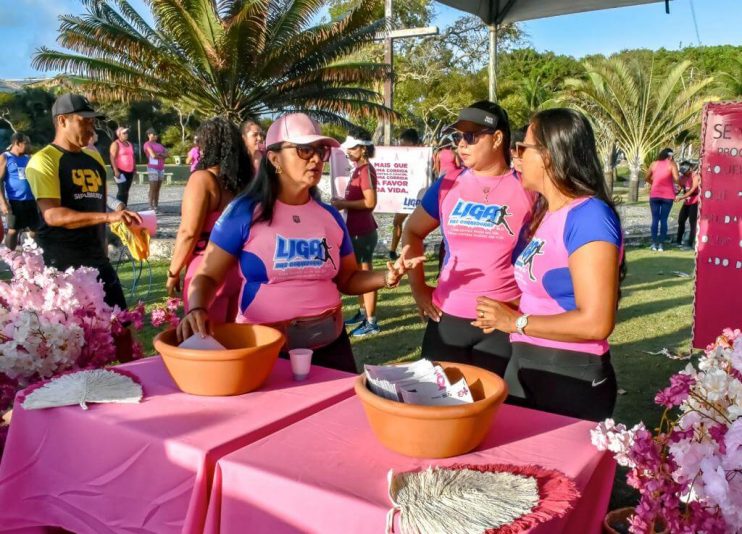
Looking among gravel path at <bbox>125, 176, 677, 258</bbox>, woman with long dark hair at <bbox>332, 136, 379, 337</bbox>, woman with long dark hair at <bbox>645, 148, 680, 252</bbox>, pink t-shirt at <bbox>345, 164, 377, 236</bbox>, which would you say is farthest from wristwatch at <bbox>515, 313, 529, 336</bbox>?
woman with long dark hair at <bbox>645, 148, 680, 252</bbox>

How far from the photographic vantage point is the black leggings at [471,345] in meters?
2.61

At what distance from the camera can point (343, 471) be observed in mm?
1403

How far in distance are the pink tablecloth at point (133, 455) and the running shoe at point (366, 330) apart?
12.3 ft

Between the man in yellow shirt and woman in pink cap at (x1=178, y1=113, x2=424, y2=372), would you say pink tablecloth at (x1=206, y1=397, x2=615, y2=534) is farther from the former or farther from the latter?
the man in yellow shirt

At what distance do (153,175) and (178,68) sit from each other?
2895mm

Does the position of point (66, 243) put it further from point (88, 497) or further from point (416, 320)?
point (416, 320)

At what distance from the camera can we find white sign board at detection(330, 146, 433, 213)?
988cm

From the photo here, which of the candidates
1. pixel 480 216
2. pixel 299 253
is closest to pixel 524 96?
pixel 480 216

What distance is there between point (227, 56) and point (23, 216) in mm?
7447

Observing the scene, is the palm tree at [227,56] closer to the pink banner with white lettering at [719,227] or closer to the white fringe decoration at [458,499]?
the pink banner with white lettering at [719,227]

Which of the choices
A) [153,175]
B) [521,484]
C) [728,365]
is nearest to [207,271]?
[521,484]

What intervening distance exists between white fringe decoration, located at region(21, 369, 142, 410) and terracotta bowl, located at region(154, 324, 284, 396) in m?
0.14

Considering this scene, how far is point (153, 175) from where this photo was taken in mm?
13992

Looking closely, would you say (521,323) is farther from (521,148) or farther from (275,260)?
(275,260)
